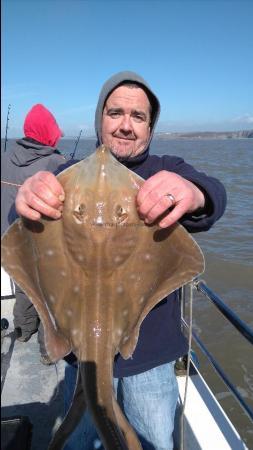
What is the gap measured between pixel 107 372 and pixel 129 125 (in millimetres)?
1663

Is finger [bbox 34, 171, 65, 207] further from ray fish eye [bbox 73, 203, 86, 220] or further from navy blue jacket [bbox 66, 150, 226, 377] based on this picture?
navy blue jacket [bbox 66, 150, 226, 377]

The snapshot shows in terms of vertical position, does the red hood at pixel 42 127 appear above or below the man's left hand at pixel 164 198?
above

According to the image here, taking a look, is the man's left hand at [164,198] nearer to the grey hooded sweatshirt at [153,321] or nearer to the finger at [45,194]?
the finger at [45,194]

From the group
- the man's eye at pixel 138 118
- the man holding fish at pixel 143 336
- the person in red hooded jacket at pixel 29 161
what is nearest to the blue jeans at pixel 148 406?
the man holding fish at pixel 143 336

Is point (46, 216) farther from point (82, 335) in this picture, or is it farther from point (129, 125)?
point (129, 125)

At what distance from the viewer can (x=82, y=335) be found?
2.04 meters

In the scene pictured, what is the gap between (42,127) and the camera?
5352 millimetres

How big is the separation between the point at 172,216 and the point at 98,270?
0.46 metres

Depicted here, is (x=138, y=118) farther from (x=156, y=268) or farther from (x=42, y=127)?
(x=42, y=127)

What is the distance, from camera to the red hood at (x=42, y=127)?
532cm

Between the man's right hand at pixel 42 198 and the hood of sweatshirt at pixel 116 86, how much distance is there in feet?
3.94

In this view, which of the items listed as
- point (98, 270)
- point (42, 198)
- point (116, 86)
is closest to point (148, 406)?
point (98, 270)

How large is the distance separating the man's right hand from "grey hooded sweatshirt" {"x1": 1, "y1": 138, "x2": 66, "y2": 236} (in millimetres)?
3005

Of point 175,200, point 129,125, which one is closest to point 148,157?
point 129,125
